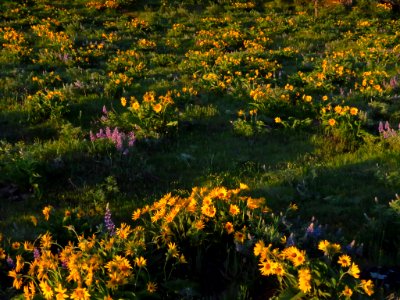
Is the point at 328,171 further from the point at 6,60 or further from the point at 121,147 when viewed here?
the point at 6,60

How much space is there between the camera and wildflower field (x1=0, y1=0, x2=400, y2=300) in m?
3.77

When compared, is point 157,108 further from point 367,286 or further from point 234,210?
point 367,286

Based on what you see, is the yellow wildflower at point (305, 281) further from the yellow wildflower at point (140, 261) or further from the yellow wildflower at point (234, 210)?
the yellow wildflower at point (140, 261)

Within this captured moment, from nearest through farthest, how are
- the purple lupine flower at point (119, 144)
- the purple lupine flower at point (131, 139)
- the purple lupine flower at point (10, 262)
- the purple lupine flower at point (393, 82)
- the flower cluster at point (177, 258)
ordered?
the flower cluster at point (177, 258)
the purple lupine flower at point (10, 262)
the purple lupine flower at point (119, 144)
the purple lupine flower at point (131, 139)
the purple lupine flower at point (393, 82)

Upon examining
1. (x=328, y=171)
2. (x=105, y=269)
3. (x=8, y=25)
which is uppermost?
(x=8, y=25)

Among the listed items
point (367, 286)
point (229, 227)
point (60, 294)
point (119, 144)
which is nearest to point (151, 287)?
point (60, 294)

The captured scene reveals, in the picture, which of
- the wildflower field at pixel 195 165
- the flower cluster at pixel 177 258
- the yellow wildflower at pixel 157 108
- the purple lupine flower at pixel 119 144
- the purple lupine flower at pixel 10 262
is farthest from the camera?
the yellow wildflower at pixel 157 108

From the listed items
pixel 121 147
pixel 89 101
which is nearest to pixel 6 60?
pixel 89 101

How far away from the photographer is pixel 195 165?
7359 mm

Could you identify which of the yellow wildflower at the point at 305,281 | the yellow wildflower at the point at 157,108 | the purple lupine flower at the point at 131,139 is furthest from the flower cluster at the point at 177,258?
the yellow wildflower at the point at 157,108

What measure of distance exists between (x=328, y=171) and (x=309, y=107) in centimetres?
312

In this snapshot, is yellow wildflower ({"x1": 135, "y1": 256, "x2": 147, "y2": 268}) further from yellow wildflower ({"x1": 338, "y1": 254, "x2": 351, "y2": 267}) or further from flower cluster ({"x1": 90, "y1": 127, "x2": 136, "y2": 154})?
flower cluster ({"x1": 90, "y1": 127, "x2": 136, "y2": 154})

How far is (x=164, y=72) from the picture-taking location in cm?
1305

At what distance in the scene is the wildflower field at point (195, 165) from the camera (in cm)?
377
